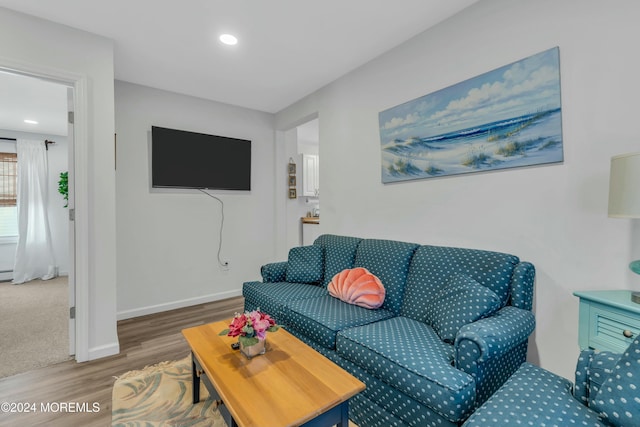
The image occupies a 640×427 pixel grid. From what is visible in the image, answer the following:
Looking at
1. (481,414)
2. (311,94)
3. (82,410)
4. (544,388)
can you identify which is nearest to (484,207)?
(544,388)

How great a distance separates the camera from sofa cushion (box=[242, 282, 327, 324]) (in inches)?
93.4

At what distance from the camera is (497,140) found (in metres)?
1.97

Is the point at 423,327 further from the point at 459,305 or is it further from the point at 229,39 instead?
the point at 229,39

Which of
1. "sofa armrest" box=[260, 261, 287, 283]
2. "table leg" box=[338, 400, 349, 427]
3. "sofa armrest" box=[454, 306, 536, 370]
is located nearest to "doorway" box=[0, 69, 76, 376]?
"sofa armrest" box=[260, 261, 287, 283]

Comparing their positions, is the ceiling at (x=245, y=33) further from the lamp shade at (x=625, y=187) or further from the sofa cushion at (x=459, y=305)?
the sofa cushion at (x=459, y=305)

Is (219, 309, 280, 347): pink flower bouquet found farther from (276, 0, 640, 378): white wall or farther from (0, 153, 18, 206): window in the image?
(0, 153, 18, 206): window

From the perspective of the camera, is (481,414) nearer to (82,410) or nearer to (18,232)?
(82,410)

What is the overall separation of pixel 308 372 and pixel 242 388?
11.6 inches

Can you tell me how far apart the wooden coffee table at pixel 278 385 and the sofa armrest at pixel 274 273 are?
1.26 metres

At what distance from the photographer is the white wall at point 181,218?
10.8 ft

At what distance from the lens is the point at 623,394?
912mm

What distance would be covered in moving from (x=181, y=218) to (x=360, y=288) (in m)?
2.47

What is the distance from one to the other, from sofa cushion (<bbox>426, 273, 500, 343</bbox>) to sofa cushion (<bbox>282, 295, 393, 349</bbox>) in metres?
0.43

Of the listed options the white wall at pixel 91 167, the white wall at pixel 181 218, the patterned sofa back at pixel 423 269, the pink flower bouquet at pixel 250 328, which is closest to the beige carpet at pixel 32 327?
the white wall at pixel 91 167
